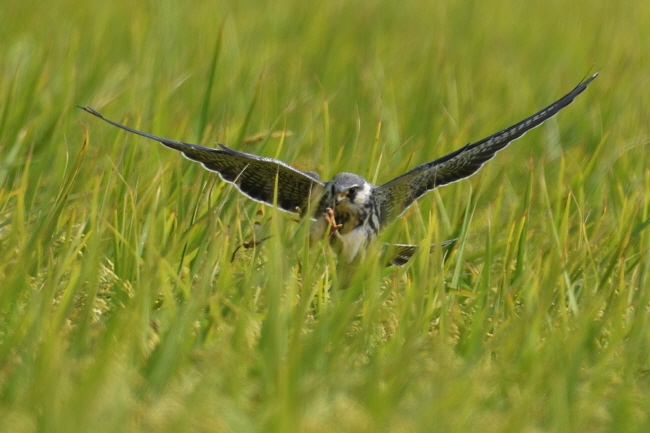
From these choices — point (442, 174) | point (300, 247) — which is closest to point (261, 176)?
point (442, 174)

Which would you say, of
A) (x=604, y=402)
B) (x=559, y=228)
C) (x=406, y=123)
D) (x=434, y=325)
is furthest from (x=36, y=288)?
(x=406, y=123)

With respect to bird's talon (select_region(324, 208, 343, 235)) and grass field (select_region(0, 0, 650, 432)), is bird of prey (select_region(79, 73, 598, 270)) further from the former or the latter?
grass field (select_region(0, 0, 650, 432))

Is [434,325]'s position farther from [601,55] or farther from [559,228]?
[601,55]

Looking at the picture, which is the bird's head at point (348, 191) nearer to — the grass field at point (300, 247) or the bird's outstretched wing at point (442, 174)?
the bird's outstretched wing at point (442, 174)

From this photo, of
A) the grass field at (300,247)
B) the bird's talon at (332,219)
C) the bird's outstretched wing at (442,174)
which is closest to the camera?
the grass field at (300,247)

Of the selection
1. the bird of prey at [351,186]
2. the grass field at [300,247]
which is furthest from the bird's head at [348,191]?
the grass field at [300,247]

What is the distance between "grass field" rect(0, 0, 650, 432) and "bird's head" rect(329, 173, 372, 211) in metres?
0.23

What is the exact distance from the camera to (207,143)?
4.94 meters

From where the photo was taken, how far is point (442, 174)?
4.51 m

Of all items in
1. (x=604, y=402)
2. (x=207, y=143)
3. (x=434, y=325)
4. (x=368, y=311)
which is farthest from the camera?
(x=207, y=143)

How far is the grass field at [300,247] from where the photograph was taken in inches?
101

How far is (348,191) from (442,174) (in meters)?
0.44

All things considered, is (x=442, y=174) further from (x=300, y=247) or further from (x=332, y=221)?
(x=300, y=247)

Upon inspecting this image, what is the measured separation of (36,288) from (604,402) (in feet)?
5.30
